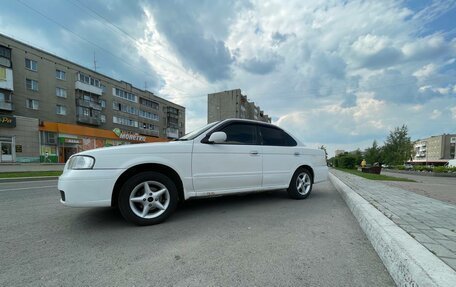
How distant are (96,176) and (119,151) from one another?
1.43ft

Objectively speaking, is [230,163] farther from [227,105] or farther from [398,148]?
[227,105]

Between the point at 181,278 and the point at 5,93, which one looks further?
the point at 5,93

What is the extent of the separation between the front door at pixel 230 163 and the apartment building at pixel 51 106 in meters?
32.4

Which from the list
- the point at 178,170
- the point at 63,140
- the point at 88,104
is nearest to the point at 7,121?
the point at 63,140

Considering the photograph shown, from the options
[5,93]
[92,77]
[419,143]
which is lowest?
[419,143]

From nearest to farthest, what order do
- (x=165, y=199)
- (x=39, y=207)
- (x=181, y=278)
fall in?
1. (x=181, y=278)
2. (x=165, y=199)
3. (x=39, y=207)

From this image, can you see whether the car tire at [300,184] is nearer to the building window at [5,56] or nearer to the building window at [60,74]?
the building window at [5,56]

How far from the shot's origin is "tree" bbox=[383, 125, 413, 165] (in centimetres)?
4301

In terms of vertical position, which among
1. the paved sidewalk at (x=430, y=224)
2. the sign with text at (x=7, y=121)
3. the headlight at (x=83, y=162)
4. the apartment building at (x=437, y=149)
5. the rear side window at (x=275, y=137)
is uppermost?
the sign with text at (x=7, y=121)

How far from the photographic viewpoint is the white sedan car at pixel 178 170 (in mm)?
2877

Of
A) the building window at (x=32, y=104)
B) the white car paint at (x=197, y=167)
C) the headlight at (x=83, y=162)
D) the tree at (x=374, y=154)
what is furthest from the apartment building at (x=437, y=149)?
the building window at (x=32, y=104)

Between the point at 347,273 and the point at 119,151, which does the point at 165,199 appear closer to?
the point at 119,151

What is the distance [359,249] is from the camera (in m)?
2.45

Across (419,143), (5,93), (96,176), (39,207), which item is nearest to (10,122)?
(5,93)
